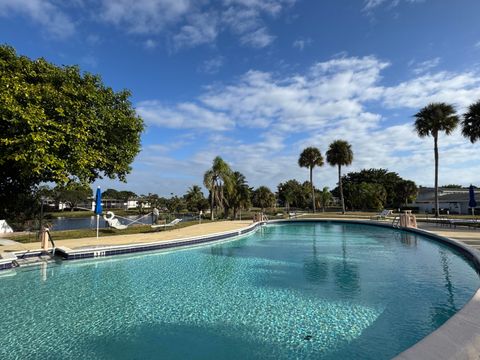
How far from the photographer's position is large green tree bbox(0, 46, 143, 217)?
1032 cm

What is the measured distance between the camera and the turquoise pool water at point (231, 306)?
493cm

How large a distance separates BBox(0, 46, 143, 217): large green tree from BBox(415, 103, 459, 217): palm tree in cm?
2716

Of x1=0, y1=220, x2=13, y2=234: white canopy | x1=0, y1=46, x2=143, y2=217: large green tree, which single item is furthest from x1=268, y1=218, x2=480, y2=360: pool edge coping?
x1=0, y1=220, x2=13, y2=234: white canopy

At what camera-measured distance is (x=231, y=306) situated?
689 cm

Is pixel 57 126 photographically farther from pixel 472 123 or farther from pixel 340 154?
pixel 340 154

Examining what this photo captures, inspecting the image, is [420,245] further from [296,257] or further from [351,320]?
[351,320]

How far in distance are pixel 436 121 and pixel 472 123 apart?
5.33 metres

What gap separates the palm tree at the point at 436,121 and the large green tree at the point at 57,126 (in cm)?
2716

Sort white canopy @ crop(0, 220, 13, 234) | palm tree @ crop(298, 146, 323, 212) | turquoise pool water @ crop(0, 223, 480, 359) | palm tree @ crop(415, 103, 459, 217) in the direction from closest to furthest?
turquoise pool water @ crop(0, 223, 480, 359) < white canopy @ crop(0, 220, 13, 234) < palm tree @ crop(415, 103, 459, 217) < palm tree @ crop(298, 146, 323, 212)

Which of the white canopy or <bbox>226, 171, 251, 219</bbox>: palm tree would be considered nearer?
the white canopy

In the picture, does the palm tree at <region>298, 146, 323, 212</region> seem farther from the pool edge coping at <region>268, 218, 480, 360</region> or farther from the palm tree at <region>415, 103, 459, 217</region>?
the pool edge coping at <region>268, 218, 480, 360</region>

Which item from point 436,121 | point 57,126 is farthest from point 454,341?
point 436,121

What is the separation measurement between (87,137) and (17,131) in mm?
2359

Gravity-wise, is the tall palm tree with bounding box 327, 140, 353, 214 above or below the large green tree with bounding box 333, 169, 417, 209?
above
